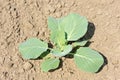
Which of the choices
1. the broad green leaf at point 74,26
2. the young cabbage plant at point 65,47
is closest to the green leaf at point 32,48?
the young cabbage plant at point 65,47

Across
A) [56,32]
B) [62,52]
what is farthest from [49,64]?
[56,32]

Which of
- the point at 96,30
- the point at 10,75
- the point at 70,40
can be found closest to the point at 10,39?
the point at 10,75

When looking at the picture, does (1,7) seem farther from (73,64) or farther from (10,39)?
(73,64)

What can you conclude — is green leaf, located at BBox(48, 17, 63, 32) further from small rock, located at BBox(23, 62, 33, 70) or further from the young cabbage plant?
small rock, located at BBox(23, 62, 33, 70)

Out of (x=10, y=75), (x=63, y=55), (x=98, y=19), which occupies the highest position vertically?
(x=98, y=19)

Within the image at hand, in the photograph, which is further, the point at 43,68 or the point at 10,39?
the point at 10,39

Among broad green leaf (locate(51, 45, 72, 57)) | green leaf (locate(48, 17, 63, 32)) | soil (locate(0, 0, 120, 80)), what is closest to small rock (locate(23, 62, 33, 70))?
soil (locate(0, 0, 120, 80))

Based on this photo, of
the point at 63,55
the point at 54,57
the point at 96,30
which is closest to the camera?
the point at 63,55
